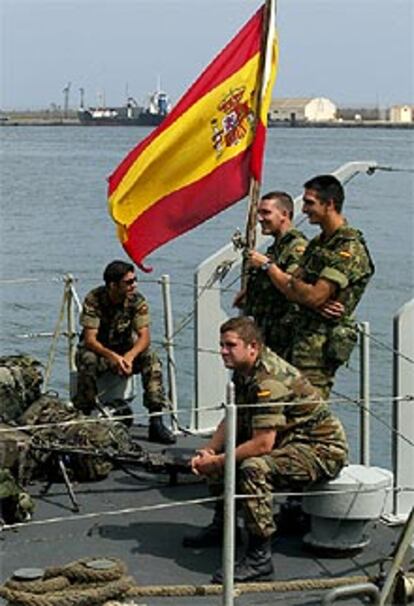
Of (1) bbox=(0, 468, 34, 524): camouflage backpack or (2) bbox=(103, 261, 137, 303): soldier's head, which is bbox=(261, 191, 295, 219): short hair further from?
(1) bbox=(0, 468, 34, 524): camouflage backpack

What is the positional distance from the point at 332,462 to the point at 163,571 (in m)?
0.85

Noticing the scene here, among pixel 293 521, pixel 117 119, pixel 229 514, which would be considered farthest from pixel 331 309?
pixel 117 119

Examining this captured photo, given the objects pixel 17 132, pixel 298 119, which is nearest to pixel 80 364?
pixel 298 119

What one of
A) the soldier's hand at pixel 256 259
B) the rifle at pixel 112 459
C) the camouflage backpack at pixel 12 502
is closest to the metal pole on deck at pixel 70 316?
the rifle at pixel 112 459

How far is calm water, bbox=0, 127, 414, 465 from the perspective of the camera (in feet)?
50.7

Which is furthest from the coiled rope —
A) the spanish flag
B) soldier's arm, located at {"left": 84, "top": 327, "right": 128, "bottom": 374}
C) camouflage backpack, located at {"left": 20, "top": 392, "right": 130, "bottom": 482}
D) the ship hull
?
the ship hull

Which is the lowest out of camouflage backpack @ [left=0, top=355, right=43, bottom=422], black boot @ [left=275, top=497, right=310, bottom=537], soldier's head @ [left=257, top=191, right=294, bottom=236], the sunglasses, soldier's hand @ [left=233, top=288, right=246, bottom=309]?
black boot @ [left=275, top=497, right=310, bottom=537]

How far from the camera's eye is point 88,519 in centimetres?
658

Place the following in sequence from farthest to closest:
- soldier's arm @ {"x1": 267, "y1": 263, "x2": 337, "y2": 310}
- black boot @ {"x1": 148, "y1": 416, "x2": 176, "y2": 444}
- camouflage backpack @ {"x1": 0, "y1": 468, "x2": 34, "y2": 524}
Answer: black boot @ {"x1": 148, "y1": 416, "x2": 176, "y2": 444}
camouflage backpack @ {"x1": 0, "y1": 468, "x2": 34, "y2": 524}
soldier's arm @ {"x1": 267, "y1": 263, "x2": 337, "y2": 310}

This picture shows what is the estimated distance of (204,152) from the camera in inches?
271

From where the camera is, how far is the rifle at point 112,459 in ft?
22.6

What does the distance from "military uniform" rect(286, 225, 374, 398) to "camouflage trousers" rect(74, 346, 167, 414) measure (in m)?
1.75

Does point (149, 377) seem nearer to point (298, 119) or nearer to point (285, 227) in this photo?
point (285, 227)

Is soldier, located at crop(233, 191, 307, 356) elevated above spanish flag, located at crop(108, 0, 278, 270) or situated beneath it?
situated beneath
